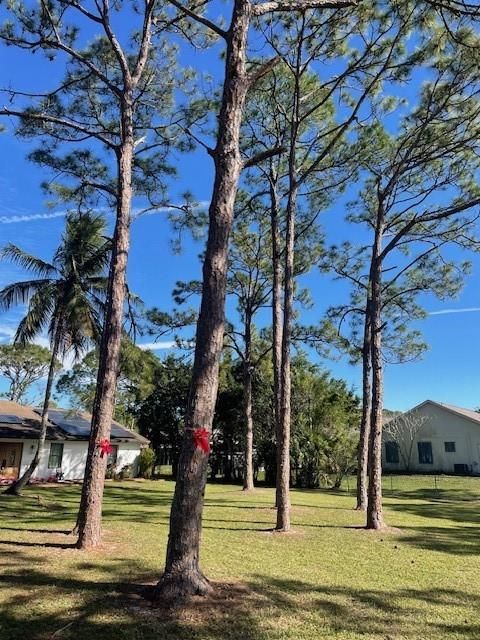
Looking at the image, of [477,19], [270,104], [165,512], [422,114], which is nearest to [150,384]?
[165,512]

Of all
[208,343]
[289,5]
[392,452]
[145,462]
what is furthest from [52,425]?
[289,5]

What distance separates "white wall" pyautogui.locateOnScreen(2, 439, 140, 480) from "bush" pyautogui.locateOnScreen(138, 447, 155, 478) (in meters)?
0.29

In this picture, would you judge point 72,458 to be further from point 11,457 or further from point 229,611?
point 229,611

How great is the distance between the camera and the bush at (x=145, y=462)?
26.7 meters

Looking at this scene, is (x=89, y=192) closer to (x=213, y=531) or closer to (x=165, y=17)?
(x=165, y=17)

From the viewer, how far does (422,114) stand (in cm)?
1216

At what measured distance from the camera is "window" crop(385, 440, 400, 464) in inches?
1369

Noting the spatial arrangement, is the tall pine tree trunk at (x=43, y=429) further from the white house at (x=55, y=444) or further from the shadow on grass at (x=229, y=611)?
the shadow on grass at (x=229, y=611)

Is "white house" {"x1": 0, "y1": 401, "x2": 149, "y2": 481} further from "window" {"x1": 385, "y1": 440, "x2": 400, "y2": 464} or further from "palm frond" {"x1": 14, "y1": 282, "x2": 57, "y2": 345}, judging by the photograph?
"window" {"x1": 385, "y1": 440, "x2": 400, "y2": 464}

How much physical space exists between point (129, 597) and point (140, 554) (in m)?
2.22

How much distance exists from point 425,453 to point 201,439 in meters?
31.8

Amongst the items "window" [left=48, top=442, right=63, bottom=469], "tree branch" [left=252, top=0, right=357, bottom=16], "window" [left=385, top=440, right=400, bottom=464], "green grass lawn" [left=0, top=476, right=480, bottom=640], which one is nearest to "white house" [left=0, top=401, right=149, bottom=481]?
"window" [left=48, top=442, right=63, bottom=469]

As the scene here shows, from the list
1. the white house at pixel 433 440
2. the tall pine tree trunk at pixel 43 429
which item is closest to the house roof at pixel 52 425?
the tall pine tree trunk at pixel 43 429

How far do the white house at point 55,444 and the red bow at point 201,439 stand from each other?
18.5m
